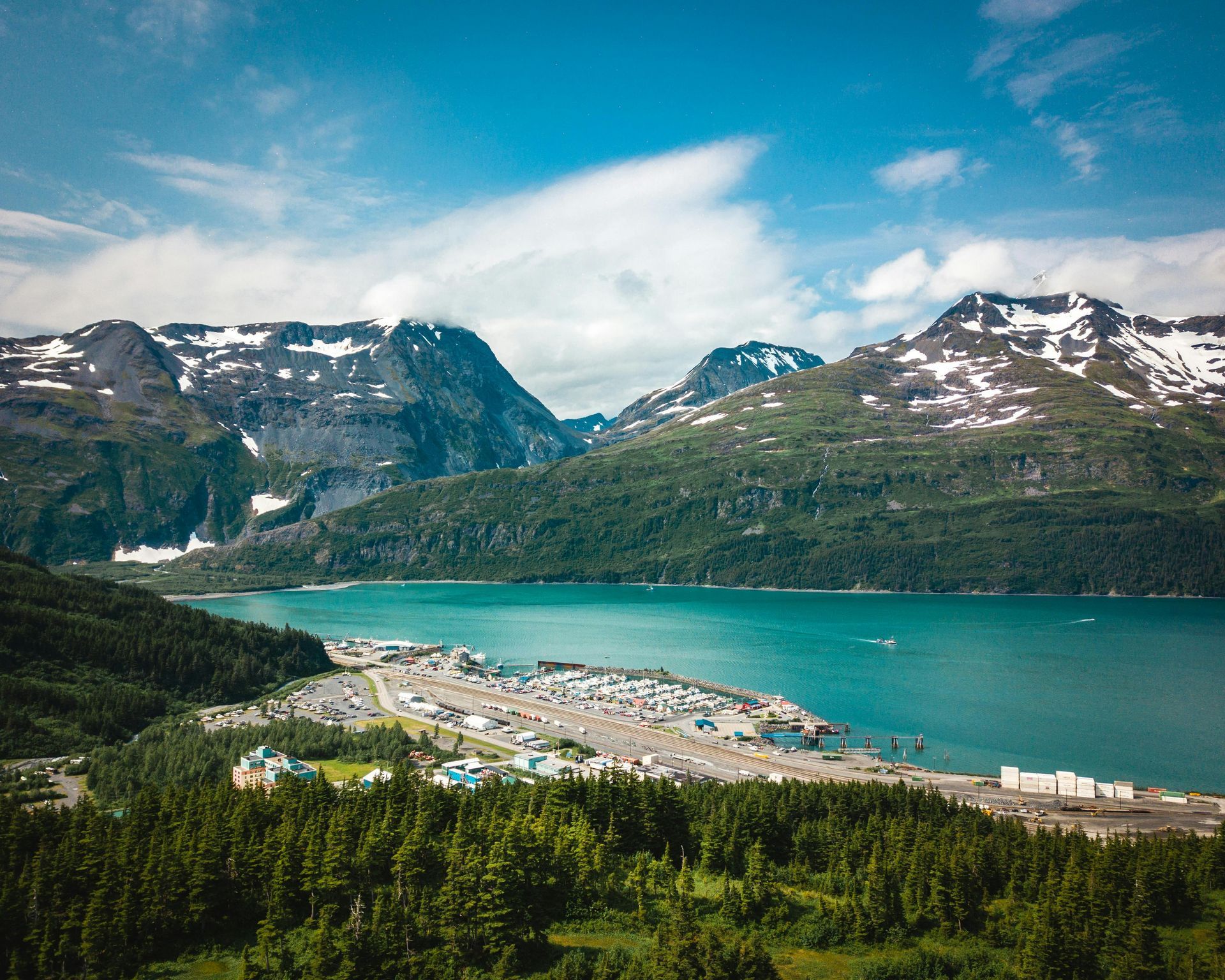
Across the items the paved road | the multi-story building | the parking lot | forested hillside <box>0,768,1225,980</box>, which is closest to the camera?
forested hillside <box>0,768,1225,980</box>

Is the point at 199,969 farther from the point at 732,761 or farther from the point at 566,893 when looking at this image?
the point at 732,761

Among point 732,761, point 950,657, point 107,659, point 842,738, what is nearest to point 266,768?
point 732,761

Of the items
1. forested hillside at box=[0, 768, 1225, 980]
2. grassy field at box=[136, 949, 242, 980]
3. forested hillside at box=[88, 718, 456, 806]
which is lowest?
forested hillside at box=[88, 718, 456, 806]

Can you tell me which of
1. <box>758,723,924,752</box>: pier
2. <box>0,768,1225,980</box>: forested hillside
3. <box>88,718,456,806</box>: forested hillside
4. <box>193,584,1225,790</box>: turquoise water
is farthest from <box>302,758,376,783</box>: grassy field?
A: <box>193,584,1225,790</box>: turquoise water

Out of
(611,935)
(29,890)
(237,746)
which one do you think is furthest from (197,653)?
(611,935)

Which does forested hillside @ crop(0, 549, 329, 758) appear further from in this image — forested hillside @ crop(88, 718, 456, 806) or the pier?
the pier

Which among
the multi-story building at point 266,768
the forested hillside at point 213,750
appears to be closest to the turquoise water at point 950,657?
the forested hillside at point 213,750

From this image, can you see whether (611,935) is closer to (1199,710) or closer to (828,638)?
(1199,710)
